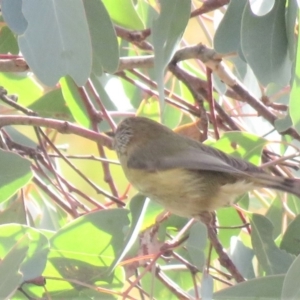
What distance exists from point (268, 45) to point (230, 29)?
97 mm

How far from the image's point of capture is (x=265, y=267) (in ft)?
4.70

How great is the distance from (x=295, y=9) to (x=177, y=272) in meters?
0.80

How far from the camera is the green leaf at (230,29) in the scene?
131cm

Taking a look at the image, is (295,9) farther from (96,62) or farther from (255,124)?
(255,124)

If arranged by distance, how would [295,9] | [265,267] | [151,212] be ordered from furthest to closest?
[151,212], [265,267], [295,9]

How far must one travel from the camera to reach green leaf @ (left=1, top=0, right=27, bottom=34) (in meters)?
1.07

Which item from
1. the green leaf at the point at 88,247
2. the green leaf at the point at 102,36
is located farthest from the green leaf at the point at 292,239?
the green leaf at the point at 102,36

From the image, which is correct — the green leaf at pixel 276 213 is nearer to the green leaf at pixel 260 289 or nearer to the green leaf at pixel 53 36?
the green leaf at pixel 260 289

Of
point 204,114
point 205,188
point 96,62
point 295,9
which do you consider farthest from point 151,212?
point 295,9

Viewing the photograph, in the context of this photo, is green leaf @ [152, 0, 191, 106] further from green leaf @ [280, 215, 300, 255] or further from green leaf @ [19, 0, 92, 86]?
green leaf @ [280, 215, 300, 255]

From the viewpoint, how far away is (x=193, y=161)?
1554 mm

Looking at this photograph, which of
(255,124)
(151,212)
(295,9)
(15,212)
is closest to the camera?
(295,9)

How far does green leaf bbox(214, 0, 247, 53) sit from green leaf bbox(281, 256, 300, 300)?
1.48 feet

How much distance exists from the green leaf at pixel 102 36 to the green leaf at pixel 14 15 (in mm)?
208
